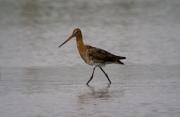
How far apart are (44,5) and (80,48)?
40.3ft

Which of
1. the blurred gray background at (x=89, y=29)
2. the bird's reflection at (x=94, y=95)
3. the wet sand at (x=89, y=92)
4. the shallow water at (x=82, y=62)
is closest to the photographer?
the wet sand at (x=89, y=92)

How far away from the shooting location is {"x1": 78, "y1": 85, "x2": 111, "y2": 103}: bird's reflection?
1178 centimetres

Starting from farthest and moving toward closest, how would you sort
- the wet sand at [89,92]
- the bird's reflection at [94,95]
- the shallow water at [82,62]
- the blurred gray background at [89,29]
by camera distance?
1. the blurred gray background at [89,29]
2. the bird's reflection at [94,95]
3. the shallow water at [82,62]
4. the wet sand at [89,92]

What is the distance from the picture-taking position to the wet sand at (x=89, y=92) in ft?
35.3

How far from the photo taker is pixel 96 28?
836 inches

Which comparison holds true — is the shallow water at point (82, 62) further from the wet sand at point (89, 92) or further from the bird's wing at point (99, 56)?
the bird's wing at point (99, 56)

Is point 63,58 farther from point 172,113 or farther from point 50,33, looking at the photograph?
point 172,113

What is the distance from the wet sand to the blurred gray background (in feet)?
3.65

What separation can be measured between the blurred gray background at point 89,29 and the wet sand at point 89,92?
1112 mm

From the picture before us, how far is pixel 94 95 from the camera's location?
12.2 meters

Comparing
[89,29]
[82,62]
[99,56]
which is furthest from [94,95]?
[89,29]

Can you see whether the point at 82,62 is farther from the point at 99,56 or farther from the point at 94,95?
the point at 94,95

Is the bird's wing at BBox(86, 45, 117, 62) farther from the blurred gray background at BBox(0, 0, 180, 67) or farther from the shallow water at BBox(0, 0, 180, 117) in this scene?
the blurred gray background at BBox(0, 0, 180, 67)

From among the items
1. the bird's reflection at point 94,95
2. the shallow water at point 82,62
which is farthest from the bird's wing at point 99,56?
the bird's reflection at point 94,95
